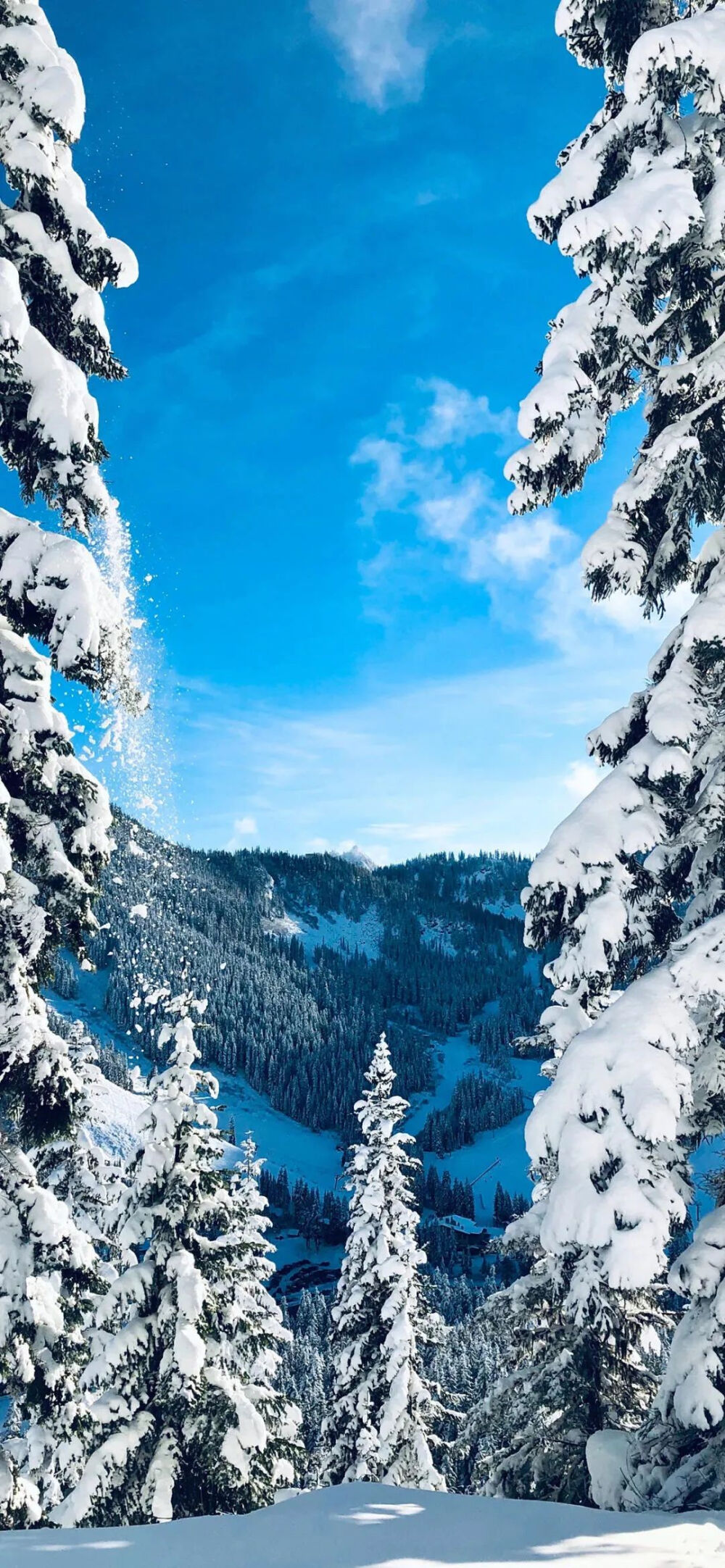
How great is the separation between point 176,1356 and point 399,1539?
31.2 ft

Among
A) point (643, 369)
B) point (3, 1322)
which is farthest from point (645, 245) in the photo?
point (3, 1322)

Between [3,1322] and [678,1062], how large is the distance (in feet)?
22.3

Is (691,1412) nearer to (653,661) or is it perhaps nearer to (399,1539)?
(399,1539)

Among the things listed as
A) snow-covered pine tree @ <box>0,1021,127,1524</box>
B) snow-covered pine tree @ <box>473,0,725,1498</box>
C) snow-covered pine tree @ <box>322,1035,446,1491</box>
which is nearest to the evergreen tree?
snow-covered pine tree @ <box>0,1021,127,1524</box>

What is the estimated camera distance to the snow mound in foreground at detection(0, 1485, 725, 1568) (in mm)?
3855

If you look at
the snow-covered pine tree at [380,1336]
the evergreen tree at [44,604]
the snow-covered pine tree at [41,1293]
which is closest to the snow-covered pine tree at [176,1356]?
the snow-covered pine tree at [41,1293]

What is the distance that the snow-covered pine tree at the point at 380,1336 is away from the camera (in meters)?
17.9

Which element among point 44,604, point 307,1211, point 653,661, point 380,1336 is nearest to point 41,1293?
point 44,604

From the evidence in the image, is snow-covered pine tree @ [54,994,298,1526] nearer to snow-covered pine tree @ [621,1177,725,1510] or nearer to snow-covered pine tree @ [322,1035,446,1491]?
snow-covered pine tree @ [322,1035,446,1491]

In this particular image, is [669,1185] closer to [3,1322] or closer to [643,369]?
[643,369]

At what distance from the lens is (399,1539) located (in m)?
4.12

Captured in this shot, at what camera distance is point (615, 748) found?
22.5 feet

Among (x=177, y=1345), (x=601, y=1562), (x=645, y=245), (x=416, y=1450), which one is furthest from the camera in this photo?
(x=416, y=1450)

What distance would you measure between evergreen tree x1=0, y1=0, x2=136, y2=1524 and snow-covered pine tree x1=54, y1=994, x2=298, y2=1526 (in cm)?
491
